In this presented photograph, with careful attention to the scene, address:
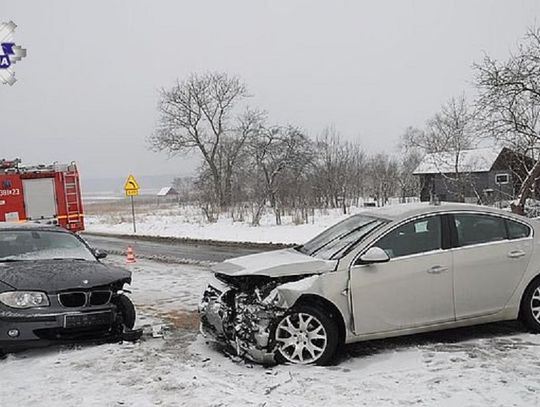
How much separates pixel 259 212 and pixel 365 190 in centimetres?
2937

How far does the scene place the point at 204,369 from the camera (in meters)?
5.70

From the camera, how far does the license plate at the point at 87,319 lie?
6.30 meters

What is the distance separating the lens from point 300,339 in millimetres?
5750

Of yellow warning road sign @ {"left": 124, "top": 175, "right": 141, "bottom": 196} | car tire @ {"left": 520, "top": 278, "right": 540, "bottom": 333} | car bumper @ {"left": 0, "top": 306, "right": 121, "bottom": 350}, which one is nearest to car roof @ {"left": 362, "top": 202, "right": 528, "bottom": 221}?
car tire @ {"left": 520, "top": 278, "right": 540, "bottom": 333}

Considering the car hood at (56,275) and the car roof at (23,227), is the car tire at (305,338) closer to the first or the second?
the car hood at (56,275)

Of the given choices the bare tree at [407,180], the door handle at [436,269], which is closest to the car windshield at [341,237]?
the door handle at [436,269]

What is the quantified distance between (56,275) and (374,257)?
11.5 feet

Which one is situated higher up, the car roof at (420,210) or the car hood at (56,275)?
the car roof at (420,210)

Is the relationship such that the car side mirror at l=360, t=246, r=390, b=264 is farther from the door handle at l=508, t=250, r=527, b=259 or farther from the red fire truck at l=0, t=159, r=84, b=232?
the red fire truck at l=0, t=159, r=84, b=232

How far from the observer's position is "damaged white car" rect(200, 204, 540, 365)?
19.0 feet

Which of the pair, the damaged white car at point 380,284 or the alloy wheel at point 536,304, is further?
the alloy wheel at point 536,304

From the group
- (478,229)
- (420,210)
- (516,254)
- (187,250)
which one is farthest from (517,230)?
(187,250)

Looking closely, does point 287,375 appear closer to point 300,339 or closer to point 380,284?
point 300,339

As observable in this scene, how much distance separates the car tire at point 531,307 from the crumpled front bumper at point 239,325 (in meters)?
2.85
